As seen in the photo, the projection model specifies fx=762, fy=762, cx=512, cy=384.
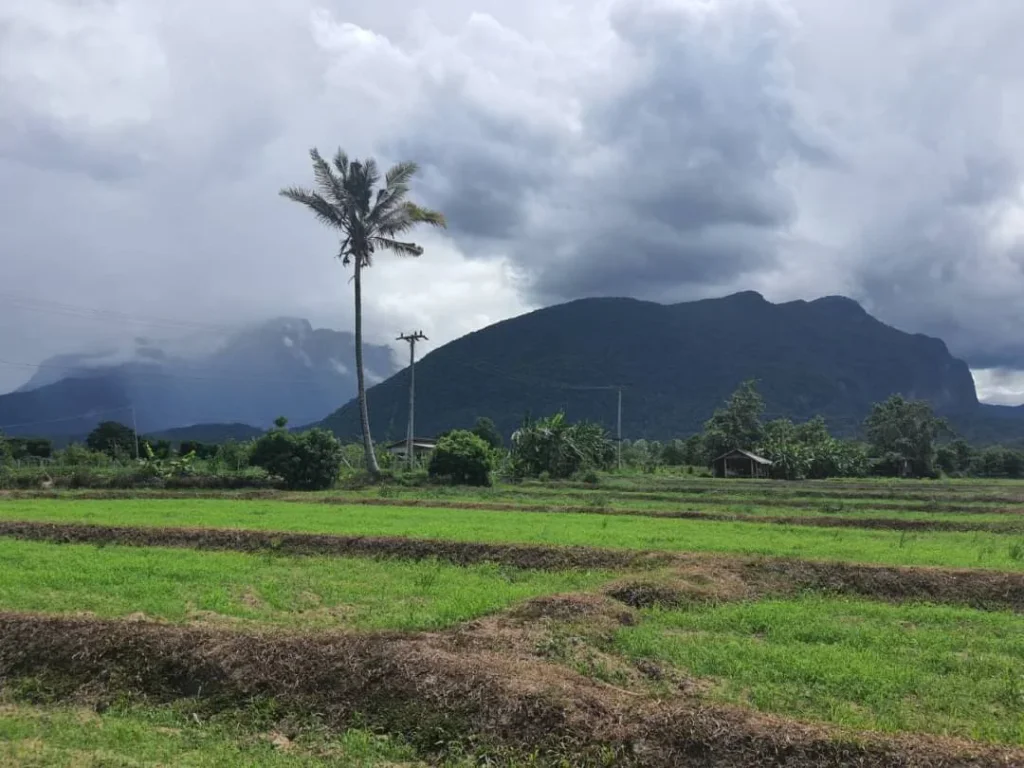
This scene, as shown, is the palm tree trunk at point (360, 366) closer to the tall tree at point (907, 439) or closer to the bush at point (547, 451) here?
the bush at point (547, 451)

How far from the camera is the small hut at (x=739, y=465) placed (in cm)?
7719

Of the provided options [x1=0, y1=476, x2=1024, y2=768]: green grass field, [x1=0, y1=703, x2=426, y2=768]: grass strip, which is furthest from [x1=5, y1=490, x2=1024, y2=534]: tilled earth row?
[x1=0, y1=703, x2=426, y2=768]: grass strip

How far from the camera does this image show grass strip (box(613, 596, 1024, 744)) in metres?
7.02

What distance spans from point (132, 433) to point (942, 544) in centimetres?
8227

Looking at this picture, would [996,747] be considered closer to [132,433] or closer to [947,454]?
[132,433]

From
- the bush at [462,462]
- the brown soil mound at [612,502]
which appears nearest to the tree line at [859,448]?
the bush at [462,462]

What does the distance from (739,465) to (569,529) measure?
209 feet

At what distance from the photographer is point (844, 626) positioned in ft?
33.3

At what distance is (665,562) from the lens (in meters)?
14.6

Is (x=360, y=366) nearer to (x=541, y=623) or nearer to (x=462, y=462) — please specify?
(x=462, y=462)

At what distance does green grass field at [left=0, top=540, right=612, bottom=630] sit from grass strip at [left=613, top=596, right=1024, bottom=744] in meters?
2.79

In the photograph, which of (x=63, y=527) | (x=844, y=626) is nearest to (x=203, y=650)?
(x=844, y=626)

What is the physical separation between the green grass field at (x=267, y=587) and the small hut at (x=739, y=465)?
6711 cm

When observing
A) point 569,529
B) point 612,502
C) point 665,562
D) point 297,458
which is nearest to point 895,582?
point 665,562
